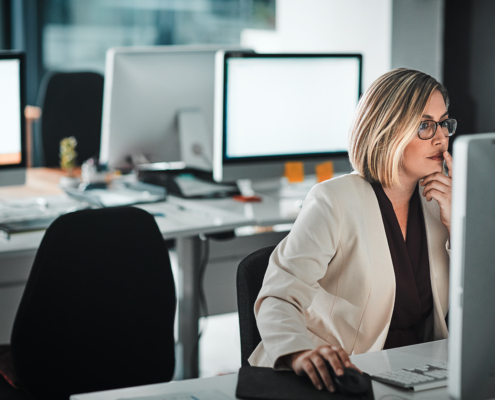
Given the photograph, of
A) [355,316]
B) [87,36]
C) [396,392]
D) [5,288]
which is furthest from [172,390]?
[87,36]

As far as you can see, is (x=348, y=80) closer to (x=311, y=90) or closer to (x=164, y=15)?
(x=311, y=90)

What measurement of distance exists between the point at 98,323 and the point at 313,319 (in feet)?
1.65

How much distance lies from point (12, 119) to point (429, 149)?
1.47 metres

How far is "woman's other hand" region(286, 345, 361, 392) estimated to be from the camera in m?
0.98

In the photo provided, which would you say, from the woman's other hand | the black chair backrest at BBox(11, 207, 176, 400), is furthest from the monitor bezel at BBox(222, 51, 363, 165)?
the woman's other hand

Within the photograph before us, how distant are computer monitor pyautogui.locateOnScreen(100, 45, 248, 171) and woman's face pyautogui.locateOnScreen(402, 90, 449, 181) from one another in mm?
1411

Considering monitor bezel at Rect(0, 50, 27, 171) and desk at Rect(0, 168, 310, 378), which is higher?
monitor bezel at Rect(0, 50, 27, 171)

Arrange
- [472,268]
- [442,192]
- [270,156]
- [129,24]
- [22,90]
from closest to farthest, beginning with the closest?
[472,268] → [442,192] → [22,90] → [270,156] → [129,24]

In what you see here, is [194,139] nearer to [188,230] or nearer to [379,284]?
[188,230]

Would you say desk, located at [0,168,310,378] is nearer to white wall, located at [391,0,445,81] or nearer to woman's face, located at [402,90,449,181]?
woman's face, located at [402,90,449,181]

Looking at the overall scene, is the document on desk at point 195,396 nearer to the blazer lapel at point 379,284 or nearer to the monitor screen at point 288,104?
the blazer lapel at point 379,284

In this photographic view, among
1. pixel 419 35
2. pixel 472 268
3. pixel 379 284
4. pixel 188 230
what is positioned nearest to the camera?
pixel 472 268

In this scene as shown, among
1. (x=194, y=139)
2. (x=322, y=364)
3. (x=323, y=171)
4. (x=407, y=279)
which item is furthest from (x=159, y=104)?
(x=322, y=364)

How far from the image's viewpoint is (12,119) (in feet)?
7.30
